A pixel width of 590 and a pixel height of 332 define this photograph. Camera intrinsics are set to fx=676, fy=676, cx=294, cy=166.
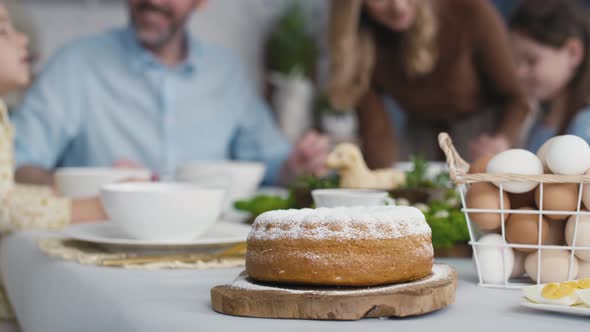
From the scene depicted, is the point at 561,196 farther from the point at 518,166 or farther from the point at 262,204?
the point at 262,204

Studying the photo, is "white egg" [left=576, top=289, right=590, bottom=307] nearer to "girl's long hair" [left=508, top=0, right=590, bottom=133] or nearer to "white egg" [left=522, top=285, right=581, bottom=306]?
"white egg" [left=522, top=285, right=581, bottom=306]

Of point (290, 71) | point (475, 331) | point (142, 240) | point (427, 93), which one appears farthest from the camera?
point (290, 71)

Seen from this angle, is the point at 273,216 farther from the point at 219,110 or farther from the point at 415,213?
the point at 219,110

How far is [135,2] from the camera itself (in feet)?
8.91

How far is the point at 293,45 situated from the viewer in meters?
4.43

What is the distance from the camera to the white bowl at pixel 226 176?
1.44 meters

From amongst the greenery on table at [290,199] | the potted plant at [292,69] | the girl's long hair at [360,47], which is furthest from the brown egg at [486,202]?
the potted plant at [292,69]

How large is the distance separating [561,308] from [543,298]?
2 centimetres

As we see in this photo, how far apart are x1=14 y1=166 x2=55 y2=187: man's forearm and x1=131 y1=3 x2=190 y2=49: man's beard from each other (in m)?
0.85

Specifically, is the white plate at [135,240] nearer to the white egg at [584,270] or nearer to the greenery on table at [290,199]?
the greenery on table at [290,199]

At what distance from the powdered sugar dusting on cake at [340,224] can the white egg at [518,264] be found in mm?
168

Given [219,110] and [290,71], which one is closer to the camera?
[219,110]

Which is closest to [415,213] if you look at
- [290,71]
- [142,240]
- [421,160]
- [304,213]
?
[304,213]

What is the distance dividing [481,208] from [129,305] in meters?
0.36
